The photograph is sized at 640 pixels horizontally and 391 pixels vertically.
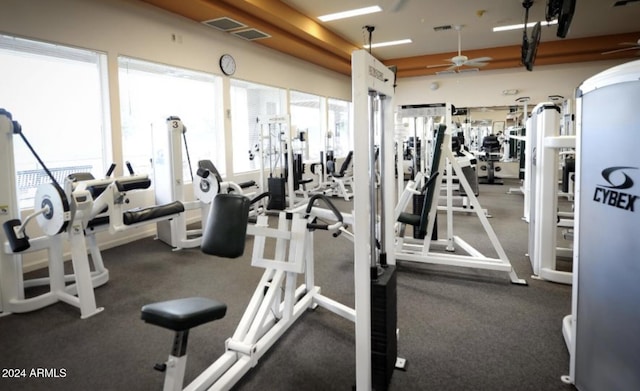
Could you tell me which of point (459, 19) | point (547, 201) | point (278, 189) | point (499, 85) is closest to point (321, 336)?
point (547, 201)

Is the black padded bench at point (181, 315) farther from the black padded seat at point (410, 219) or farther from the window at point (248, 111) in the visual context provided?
the window at point (248, 111)

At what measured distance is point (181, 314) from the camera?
1.37 meters

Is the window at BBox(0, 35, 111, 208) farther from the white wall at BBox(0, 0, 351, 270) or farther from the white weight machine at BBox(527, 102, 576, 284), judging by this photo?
the white weight machine at BBox(527, 102, 576, 284)

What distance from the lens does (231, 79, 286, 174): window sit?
22.5 feet

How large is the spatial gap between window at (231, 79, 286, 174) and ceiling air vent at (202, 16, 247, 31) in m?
0.97

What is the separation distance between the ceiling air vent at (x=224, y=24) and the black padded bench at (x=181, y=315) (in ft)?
15.7

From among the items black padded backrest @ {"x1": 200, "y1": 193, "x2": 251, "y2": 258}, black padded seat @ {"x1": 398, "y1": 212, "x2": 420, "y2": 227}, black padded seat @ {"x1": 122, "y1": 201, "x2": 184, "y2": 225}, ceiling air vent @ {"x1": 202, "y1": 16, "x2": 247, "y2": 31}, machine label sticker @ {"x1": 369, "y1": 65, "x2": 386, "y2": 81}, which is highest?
ceiling air vent @ {"x1": 202, "y1": 16, "x2": 247, "y2": 31}

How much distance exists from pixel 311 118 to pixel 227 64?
352cm

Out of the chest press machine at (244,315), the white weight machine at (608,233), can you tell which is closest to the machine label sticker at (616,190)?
the white weight machine at (608,233)

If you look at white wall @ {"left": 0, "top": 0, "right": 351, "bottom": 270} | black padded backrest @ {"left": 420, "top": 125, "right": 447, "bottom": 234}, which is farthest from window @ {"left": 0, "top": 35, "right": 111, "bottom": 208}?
black padded backrest @ {"left": 420, "top": 125, "right": 447, "bottom": 234}

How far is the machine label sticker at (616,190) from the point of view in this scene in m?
1.44

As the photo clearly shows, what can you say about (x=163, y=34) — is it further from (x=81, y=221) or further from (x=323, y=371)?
(x=323, y=371)

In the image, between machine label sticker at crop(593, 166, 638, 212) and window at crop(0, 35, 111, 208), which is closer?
machine label sticker at crop(593, 166, 638, 212)

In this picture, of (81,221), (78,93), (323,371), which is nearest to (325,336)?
(323,371)
